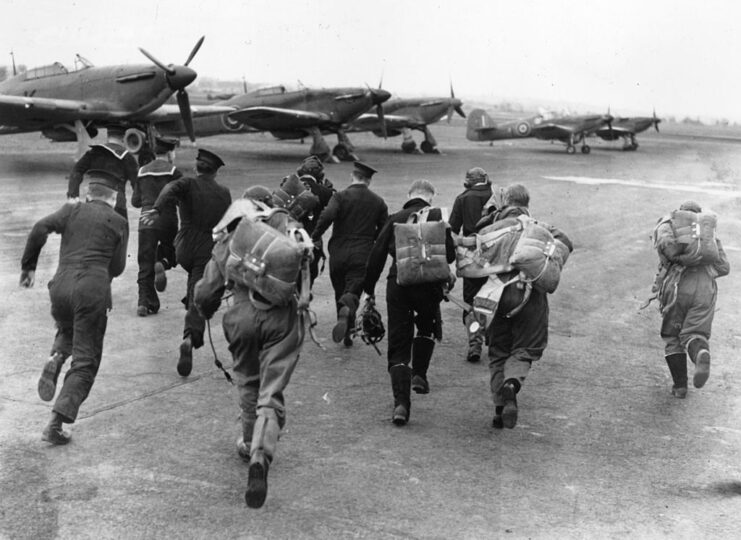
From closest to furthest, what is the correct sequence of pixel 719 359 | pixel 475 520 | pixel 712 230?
pixel 475 520 → pixel 712 230 → pixel 719 359

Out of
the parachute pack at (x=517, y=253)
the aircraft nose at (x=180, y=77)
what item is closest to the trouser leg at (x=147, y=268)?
the parachute pack at (x=517, y=253)

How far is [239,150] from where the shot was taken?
116 feet

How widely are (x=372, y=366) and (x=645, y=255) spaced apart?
8.13 meters

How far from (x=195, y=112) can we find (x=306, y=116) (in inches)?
159

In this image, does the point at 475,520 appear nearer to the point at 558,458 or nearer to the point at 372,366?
the point at 558,458

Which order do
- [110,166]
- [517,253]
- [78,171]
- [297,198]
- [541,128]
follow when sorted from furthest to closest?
[541,128]
[78,171]
[110,166]
[297,198]
[517,253]

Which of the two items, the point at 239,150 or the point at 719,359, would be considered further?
the point at 239,150

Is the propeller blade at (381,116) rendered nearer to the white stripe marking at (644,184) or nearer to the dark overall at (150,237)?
the white stripe marking at (644,184)

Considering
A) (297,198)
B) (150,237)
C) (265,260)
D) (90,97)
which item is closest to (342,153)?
(90,97)

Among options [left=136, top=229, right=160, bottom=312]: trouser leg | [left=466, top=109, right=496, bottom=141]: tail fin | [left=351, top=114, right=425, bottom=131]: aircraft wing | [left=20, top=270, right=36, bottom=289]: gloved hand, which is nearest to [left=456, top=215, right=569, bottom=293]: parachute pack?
[left=20, top=270, right=36, bottom=289]: gloved hand

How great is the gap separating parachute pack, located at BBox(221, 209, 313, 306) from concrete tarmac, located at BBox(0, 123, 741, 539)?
3.97 feet

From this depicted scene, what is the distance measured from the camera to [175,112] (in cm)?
2827

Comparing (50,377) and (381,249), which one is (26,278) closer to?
(50,377)

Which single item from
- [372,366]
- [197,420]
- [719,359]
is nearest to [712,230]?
[719,359]
